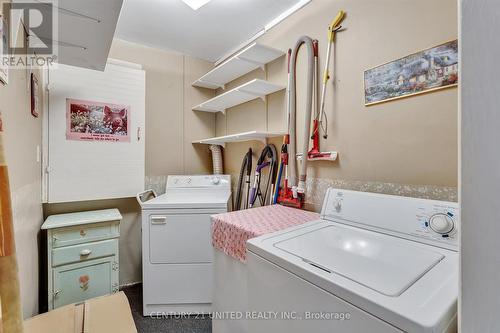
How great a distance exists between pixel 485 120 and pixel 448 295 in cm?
52

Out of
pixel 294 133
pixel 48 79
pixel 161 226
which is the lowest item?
pixel 161 226

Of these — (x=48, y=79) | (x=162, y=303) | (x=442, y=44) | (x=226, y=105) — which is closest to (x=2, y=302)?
(x=162, y=303)

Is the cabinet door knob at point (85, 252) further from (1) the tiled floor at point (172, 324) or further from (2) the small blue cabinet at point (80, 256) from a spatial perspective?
(1) the tiled floor at point (172, 324)

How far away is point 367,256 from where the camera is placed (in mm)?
915

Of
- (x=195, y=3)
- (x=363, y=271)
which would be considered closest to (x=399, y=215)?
(x=363, y=271)

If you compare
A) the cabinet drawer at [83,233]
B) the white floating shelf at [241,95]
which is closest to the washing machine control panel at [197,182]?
the cabinet drawer at [83,233]

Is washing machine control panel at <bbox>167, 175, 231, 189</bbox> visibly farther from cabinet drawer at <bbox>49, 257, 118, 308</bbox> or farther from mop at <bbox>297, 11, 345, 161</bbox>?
mop at <bbox>297, 11, 345, 161</bbox>

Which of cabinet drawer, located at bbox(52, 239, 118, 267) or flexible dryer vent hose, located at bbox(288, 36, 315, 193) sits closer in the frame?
flexible dryer vent hose, located at bbox(288, 36, 315, 193)

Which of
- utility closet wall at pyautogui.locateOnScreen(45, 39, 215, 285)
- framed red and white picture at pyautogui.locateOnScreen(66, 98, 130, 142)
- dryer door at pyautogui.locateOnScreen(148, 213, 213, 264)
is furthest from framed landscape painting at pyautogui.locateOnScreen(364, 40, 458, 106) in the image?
framed red and white picture at pyautogui.locateOnScreen(66, 98, 130, 142)

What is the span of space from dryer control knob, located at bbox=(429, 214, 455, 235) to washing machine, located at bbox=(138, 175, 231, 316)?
54.7 inches

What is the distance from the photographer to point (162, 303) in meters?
1.96

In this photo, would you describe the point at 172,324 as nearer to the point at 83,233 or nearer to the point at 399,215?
the point at 83,233

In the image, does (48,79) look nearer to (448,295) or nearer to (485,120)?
(485,120)

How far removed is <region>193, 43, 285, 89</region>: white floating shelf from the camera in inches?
77.7
